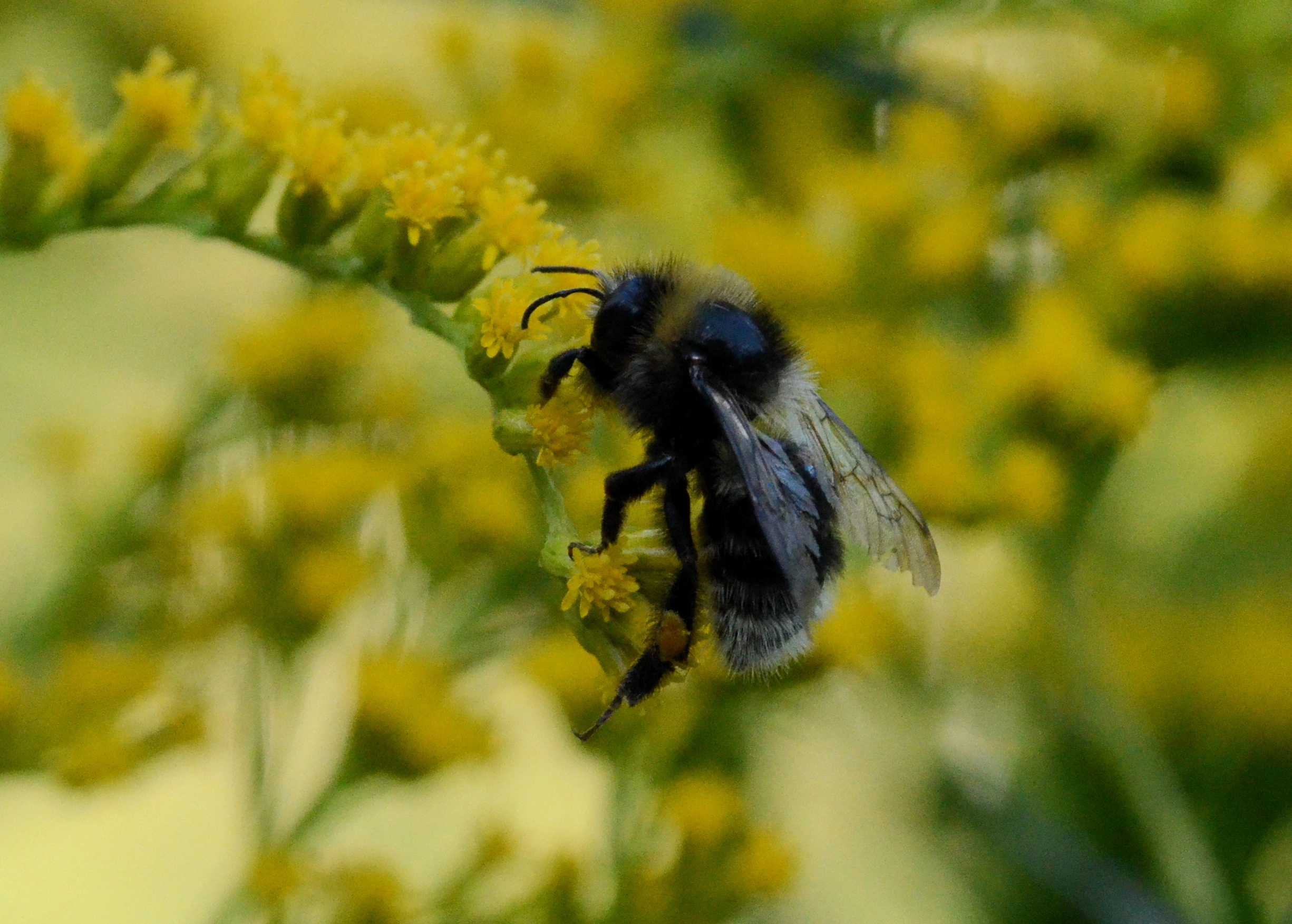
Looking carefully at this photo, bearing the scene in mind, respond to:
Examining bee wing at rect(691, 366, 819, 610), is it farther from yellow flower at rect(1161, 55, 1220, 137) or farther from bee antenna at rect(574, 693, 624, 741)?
yellow flower at rect(1161, 55, 1220, 137)

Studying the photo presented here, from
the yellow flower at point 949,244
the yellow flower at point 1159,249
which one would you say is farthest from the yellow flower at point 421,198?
the yellow flower at point 1159,249

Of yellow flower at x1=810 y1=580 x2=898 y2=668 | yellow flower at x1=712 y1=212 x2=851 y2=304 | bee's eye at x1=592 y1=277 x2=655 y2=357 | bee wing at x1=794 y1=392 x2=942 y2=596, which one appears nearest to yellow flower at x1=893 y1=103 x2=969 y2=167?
yellow flower at x1=712 y1=212 x2=851 y2=304

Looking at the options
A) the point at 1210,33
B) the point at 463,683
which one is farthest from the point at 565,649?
the point at 1210,33

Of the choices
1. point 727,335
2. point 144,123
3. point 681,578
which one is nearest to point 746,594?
point 681,578

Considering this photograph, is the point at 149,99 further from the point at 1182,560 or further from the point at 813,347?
the point at 1182,560

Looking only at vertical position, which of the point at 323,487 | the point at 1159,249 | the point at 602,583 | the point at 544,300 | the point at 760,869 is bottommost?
the point at 760,869

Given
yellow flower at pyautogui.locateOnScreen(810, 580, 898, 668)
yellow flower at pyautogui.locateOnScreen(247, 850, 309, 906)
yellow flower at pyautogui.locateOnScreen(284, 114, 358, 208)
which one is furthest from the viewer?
yellow flower at pyautogui.locateOnScreen(810, 580, 898, 668)

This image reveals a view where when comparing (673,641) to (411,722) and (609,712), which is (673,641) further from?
(411,722)
